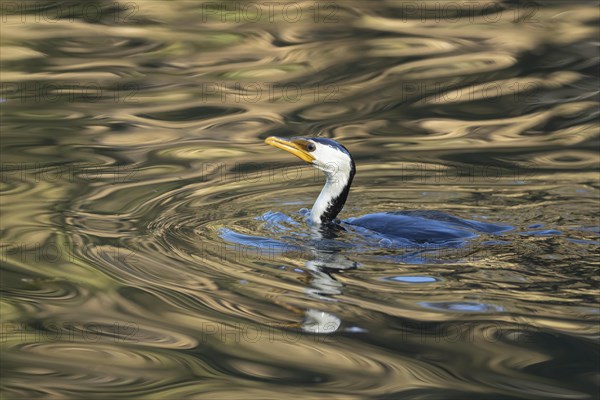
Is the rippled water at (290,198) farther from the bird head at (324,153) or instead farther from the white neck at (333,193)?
the bird head at (324,153)

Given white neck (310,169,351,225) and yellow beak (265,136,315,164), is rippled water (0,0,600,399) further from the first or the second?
yellow beak (265,136,315,164)

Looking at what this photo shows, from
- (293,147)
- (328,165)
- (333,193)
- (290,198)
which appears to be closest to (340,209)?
(333,193)

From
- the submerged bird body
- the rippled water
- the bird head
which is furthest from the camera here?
the bird head

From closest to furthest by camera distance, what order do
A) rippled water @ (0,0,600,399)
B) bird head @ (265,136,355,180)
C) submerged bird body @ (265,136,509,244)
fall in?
rippled water @ (0,0,600,399) → submerged bird body @ (265,136,509,244) → bird head @ (265,136,355,180)

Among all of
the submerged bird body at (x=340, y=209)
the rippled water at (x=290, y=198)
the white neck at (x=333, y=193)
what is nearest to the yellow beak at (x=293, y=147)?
the submerged bird body at (x=340, y=209)

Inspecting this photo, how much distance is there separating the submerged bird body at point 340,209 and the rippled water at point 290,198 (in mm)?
171

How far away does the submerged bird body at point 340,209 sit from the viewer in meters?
8.06

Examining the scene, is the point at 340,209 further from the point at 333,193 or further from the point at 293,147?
the point at 293,147

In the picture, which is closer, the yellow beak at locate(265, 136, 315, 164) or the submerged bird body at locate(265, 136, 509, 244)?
the submerged bird body at locate(265, 136, 509, 244)

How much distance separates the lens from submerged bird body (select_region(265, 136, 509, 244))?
8062 mm

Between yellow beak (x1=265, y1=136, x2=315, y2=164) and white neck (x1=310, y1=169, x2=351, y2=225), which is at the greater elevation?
yellow beak (x1=265, y1=136, x2=315, y2=164)

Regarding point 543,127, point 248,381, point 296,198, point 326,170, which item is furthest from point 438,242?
point 543,127

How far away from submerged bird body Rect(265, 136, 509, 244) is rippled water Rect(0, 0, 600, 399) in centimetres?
17

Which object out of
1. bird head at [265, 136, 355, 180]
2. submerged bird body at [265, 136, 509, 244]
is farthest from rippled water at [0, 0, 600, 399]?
bird head at [265, 136, 355, 180]
